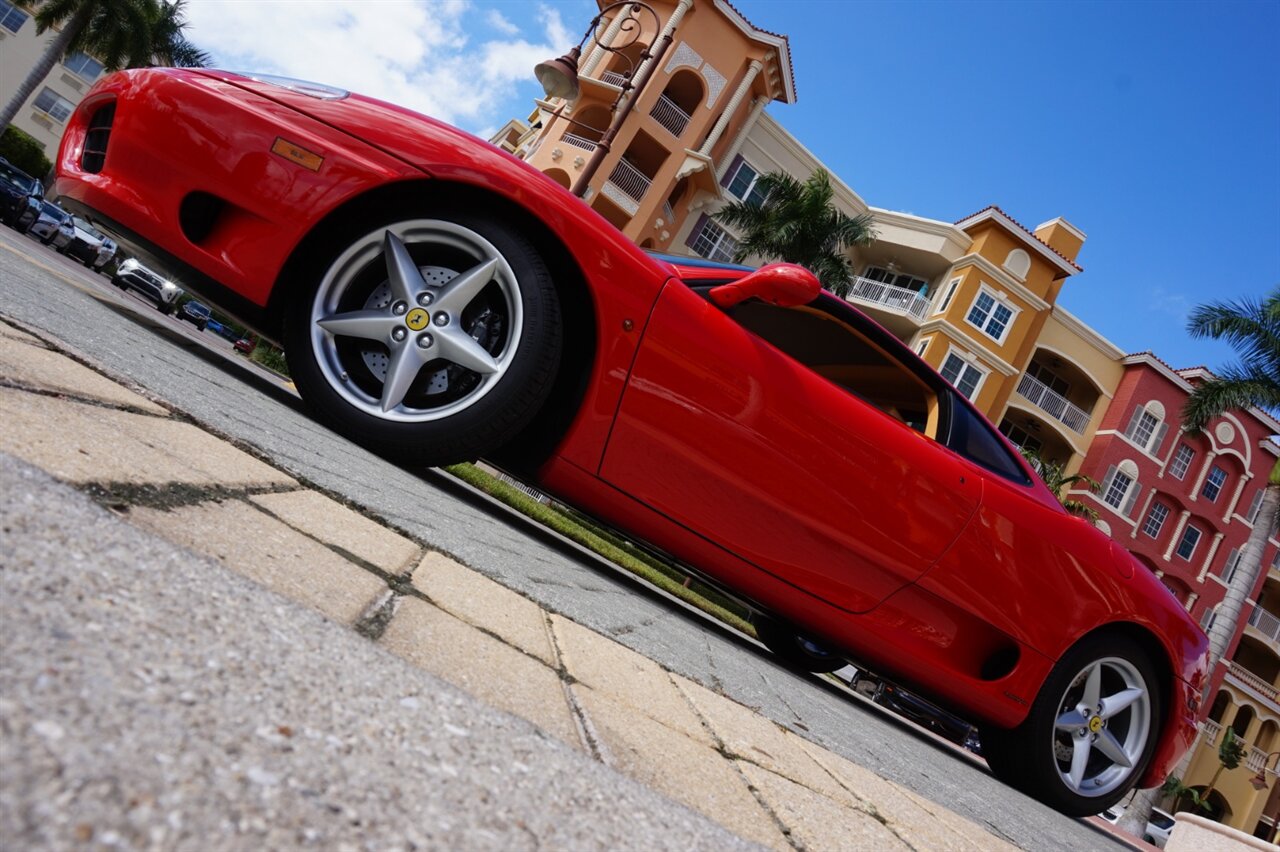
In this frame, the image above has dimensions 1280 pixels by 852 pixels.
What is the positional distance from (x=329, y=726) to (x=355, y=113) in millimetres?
2290

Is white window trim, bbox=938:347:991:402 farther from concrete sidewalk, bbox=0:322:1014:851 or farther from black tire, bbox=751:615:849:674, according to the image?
concrete sidewalk, bbox=0:322:1014:851

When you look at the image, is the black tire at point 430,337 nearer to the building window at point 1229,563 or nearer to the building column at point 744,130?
the building column at point 744,130

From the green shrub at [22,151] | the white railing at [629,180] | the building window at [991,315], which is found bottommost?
the green shrub at [22,151]

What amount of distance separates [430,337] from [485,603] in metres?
1.17

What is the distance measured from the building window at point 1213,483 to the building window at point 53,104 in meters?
A: 51.7

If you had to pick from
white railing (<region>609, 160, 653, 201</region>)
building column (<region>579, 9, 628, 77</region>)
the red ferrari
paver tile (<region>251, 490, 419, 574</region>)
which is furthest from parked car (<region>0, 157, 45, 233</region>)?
paver tile (<region>251, 490, 419, 574</region>)

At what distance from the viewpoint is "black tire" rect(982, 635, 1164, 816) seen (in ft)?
10.2

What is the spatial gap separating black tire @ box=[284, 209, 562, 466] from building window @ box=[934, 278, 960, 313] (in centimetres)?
2886

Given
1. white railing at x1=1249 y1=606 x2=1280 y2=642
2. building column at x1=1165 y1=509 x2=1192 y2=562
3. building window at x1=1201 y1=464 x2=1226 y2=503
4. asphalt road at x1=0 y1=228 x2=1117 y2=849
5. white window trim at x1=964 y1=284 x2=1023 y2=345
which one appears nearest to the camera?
asphalt road at x1=0 y1=228 x2=1117 y2=849

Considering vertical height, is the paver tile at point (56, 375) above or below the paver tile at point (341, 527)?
below

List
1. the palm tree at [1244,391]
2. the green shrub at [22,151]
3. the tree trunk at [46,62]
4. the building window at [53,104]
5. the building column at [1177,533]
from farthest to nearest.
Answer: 1. the building window at [53,104]
2. the building column at [1177,533]
3. the green shrub at [22,151]
4. the tree trunk at [46,62]
5. the palm tree at [1244,391]

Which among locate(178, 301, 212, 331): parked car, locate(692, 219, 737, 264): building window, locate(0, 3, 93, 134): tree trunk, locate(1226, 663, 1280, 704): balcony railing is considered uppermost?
locate(692, 219, 737, 264): building window

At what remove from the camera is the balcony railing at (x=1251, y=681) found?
32.0m

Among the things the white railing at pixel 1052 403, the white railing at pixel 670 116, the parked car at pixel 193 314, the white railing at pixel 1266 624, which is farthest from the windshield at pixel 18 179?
the white railing at pixel 1266 624
